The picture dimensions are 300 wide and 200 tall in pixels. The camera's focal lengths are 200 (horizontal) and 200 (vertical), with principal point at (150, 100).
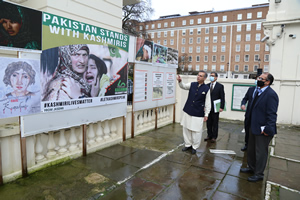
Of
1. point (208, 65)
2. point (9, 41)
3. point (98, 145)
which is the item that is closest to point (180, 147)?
point (98, 145)

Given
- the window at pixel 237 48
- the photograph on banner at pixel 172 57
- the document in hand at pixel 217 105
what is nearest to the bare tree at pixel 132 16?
the photograph on banner at pixel 172 57

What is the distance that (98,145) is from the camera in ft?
14.9

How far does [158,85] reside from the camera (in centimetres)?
634

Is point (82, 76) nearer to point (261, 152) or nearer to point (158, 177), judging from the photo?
point (158, 177)

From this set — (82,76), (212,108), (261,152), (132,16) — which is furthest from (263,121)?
(132,16)

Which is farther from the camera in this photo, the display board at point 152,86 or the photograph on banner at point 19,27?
the display board at point 152,86

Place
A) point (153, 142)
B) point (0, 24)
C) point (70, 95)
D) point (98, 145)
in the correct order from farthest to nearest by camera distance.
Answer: point (153, 142), point (98, 145), point (70, 95), point (0, 24)

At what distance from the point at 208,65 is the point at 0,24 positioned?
211ft

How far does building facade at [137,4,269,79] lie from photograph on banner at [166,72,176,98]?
162 feet

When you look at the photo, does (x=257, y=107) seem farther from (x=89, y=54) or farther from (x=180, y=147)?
(x=89, y=54)

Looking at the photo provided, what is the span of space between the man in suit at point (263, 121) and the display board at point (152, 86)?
9.58ft

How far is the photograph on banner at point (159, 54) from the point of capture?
6.00 meters

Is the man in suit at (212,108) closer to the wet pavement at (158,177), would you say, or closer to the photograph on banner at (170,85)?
the wet pavement at (158,177)

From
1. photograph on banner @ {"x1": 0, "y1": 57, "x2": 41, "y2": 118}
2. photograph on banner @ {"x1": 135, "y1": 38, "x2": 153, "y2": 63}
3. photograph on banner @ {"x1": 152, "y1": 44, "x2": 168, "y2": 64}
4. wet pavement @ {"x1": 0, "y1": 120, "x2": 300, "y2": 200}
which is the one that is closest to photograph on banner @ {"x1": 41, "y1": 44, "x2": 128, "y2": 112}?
photograph on banner @ {"x1": 0, "y1": 57, "x2": 41, "y2": 118}
